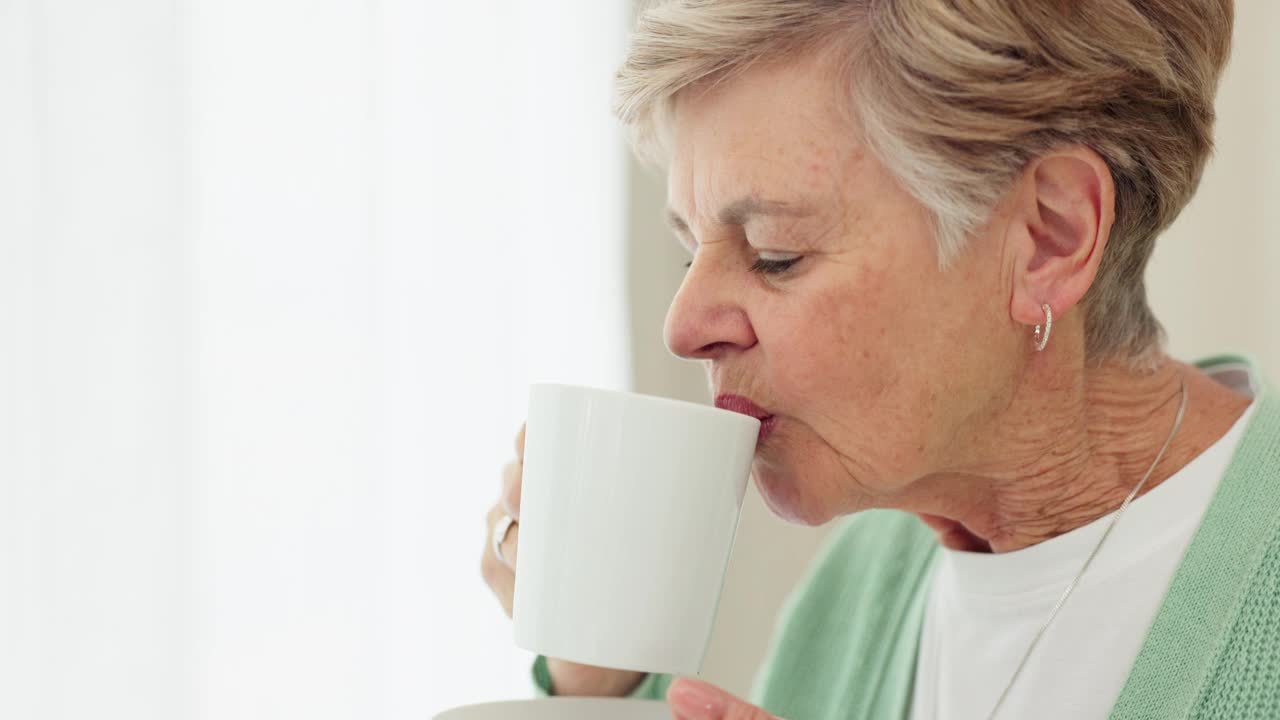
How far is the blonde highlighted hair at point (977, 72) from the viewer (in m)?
0.82

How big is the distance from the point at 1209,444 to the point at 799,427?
39 centimetres

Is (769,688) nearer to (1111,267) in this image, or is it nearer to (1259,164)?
(1111,267)

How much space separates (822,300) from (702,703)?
31 centimetres

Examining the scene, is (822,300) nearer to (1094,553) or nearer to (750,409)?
(750,409)

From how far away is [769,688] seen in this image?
1281 mm

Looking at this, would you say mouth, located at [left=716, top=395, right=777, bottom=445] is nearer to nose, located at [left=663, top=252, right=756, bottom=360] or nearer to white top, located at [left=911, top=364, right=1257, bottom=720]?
nose, located at [left=663, top=252, right=756, bottom=360]

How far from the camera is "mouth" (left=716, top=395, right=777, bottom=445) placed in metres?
0.89

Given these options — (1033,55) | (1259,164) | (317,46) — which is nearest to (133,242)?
(317,46)

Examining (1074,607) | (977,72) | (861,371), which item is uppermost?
(977,72)

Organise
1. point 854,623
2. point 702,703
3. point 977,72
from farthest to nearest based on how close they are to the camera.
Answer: point 854,623 < point 977,72 < point 702,703

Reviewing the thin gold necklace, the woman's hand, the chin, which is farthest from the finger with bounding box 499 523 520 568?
the thin gold necklace

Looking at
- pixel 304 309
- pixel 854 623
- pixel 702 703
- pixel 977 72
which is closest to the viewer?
pixel 702 703

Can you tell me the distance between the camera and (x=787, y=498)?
923 millimetres

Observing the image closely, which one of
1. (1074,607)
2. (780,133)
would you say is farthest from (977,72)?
(1074,607)
